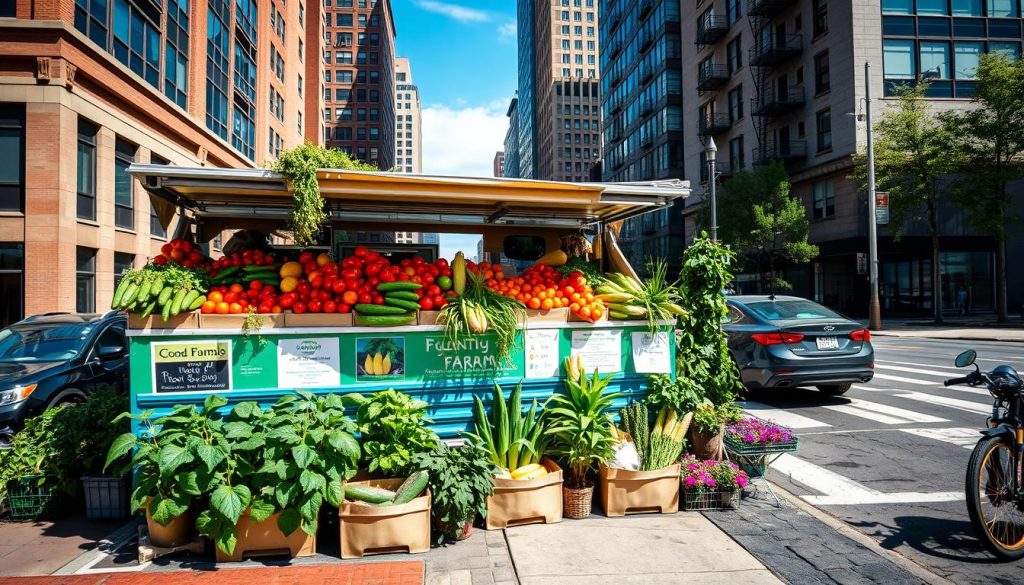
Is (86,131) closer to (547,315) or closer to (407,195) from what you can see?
(407,195)

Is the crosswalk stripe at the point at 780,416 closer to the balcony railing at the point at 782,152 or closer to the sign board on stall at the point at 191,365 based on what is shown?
the sign board on stall at the point at 191,365

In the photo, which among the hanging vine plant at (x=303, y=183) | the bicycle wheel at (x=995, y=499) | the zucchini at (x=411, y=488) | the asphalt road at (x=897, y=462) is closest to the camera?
the bicycle wheel at (x=995, y=499)

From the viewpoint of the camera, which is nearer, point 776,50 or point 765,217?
point 765,217

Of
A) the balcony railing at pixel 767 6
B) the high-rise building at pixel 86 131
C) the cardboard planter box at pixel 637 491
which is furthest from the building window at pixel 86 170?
the balcony railing at pixel 767 6

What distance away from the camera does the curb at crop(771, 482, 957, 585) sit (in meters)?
3.82

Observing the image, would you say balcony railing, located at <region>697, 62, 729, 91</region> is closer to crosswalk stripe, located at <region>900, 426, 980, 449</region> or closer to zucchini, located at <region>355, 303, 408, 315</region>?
crosswalk stripe, located at <region>900, 426, 980, 449</region>

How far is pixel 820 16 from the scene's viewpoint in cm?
3550

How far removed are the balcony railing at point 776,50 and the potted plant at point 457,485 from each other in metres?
40.9

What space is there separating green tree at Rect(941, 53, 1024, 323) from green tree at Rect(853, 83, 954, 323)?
2.31 feet

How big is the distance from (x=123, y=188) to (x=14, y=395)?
18931mm

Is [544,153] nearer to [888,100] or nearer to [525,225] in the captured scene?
[888,100]

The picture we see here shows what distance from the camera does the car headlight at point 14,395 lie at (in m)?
7.23

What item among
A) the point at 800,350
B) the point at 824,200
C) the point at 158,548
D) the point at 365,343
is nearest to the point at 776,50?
the point at 824,200

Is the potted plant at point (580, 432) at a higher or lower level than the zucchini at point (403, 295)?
lower
